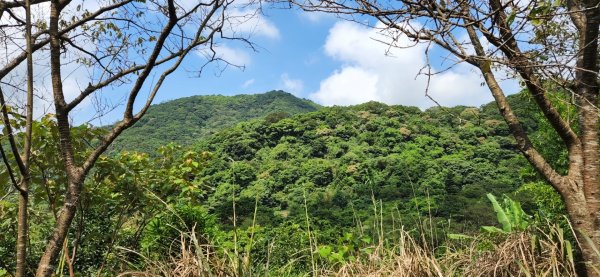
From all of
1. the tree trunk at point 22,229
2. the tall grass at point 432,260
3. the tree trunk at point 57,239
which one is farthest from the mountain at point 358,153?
the tree trunk at point 22,229

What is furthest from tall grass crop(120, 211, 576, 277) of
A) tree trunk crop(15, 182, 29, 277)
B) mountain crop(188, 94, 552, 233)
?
mountain crop(188, 94, 552, 233)

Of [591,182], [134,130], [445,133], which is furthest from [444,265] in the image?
[134,130]

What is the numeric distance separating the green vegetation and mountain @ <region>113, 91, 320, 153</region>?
1190 mm

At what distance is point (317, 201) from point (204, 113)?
52706mm

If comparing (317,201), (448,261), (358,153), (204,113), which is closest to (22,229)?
(448,261)

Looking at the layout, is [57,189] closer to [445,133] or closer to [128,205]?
[128,205]

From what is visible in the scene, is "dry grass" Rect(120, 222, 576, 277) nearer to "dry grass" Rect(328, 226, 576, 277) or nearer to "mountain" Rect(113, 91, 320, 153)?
"dry grass" Rect(328, 226, 576, 277)

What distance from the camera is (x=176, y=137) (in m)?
60.0

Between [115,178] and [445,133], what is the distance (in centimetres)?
4370

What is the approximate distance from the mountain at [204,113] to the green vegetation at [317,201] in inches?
46.8

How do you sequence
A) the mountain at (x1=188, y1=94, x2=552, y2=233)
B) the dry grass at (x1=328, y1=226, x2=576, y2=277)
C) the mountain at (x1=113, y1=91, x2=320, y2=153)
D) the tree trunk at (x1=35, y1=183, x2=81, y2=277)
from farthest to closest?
the mountain at (x1=113, y1=91, x2=320, y2=153)
the mountain at (x1=188, y1=94, x2=552, y2=233)
the tree trunk at (x1=35, y1=183, x2=81, y2=277)
the dry grass at (x1=328, y1=226, x2=576, y2=277)

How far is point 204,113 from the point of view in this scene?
3012 inches

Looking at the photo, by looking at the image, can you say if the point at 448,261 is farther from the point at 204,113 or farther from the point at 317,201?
the point at 204,113

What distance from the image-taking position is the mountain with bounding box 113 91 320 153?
2360 inches
